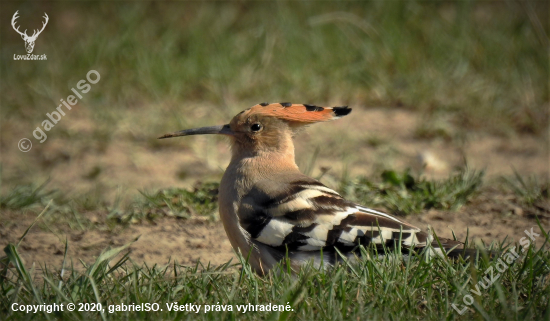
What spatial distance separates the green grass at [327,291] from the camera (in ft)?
6.29

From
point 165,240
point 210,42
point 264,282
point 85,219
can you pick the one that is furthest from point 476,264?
point 210,42

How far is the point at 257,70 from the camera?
5.24 m

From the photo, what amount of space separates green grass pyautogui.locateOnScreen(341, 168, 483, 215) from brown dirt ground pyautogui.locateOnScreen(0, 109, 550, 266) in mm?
69

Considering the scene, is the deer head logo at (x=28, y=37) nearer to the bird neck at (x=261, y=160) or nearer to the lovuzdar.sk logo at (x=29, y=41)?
the lovuzdar.sk logo at (x=29, y=41)

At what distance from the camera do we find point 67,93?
5.02 metres

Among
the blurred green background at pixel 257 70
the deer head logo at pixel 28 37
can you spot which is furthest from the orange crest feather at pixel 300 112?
the deer head logo at pixel 28 37

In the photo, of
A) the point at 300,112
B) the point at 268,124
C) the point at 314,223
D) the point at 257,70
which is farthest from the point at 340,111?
the point at 257,70

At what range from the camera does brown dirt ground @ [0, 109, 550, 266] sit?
291cm

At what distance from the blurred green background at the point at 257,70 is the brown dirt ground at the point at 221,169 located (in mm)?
79

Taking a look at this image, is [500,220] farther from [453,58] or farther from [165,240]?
[453,58]

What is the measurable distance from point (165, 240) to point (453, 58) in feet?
11.2

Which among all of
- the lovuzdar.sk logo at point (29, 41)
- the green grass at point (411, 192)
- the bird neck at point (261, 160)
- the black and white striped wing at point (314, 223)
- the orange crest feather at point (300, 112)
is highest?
the lovuzdar.sk logo at point (29, 41)

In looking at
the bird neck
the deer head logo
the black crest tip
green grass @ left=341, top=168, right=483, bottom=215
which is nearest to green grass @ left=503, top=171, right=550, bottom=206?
green grass @ left=341, top=168, right=483, bottom=215

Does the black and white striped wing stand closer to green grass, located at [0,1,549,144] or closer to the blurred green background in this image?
the blurred green background
